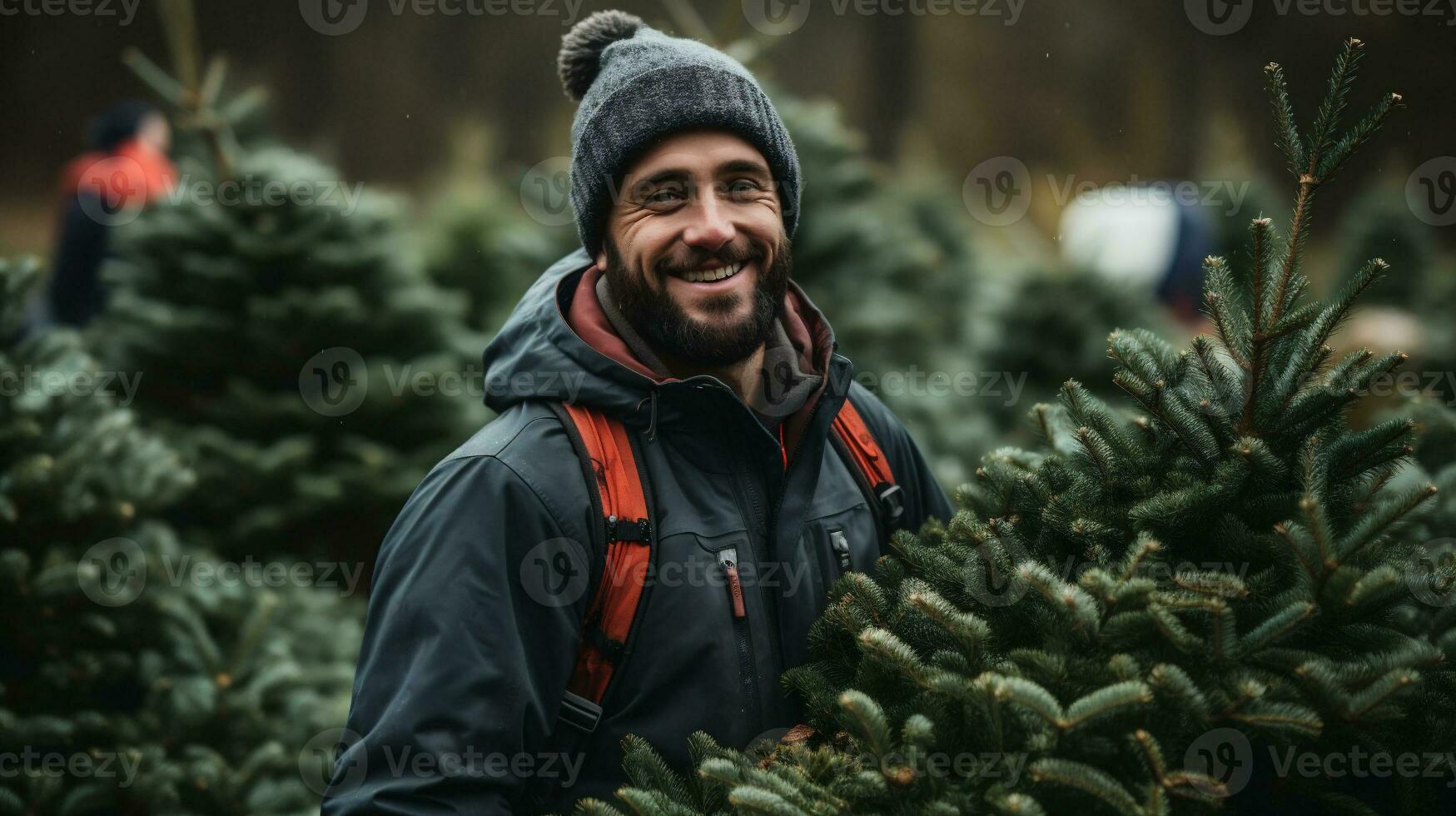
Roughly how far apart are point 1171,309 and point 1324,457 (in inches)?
300

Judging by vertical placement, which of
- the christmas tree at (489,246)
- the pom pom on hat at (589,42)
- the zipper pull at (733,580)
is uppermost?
the christmas tree at (489,246)

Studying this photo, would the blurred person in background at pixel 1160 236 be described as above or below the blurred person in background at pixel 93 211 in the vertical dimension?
above

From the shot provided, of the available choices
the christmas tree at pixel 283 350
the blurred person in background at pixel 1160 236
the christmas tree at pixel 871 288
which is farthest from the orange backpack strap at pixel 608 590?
the blurred person in background at pixel 1160 236

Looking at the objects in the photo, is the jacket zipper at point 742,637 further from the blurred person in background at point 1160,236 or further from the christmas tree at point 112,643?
the blurred person in background at point 1160,236

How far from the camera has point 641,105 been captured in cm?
260

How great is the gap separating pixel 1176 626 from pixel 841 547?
0.85 metres

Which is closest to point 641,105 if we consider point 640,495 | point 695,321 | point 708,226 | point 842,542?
point 708,226

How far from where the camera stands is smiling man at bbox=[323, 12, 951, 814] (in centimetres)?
209

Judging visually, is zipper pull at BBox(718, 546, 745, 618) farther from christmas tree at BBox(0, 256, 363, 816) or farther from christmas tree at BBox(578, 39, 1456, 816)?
christmas tree at BBox(0, 256, 363, 816)

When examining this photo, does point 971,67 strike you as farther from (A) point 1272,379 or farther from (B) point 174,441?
(A) point 1272,379

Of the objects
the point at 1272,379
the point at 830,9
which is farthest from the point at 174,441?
the point at 830,9


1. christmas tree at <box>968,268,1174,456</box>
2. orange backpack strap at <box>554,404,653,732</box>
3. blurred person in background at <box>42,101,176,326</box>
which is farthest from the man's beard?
blurred person in background at <box>42,101,176,326</box>

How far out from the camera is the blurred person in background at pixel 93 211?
7.54 meters

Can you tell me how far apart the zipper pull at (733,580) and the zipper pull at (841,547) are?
0.92 feet
